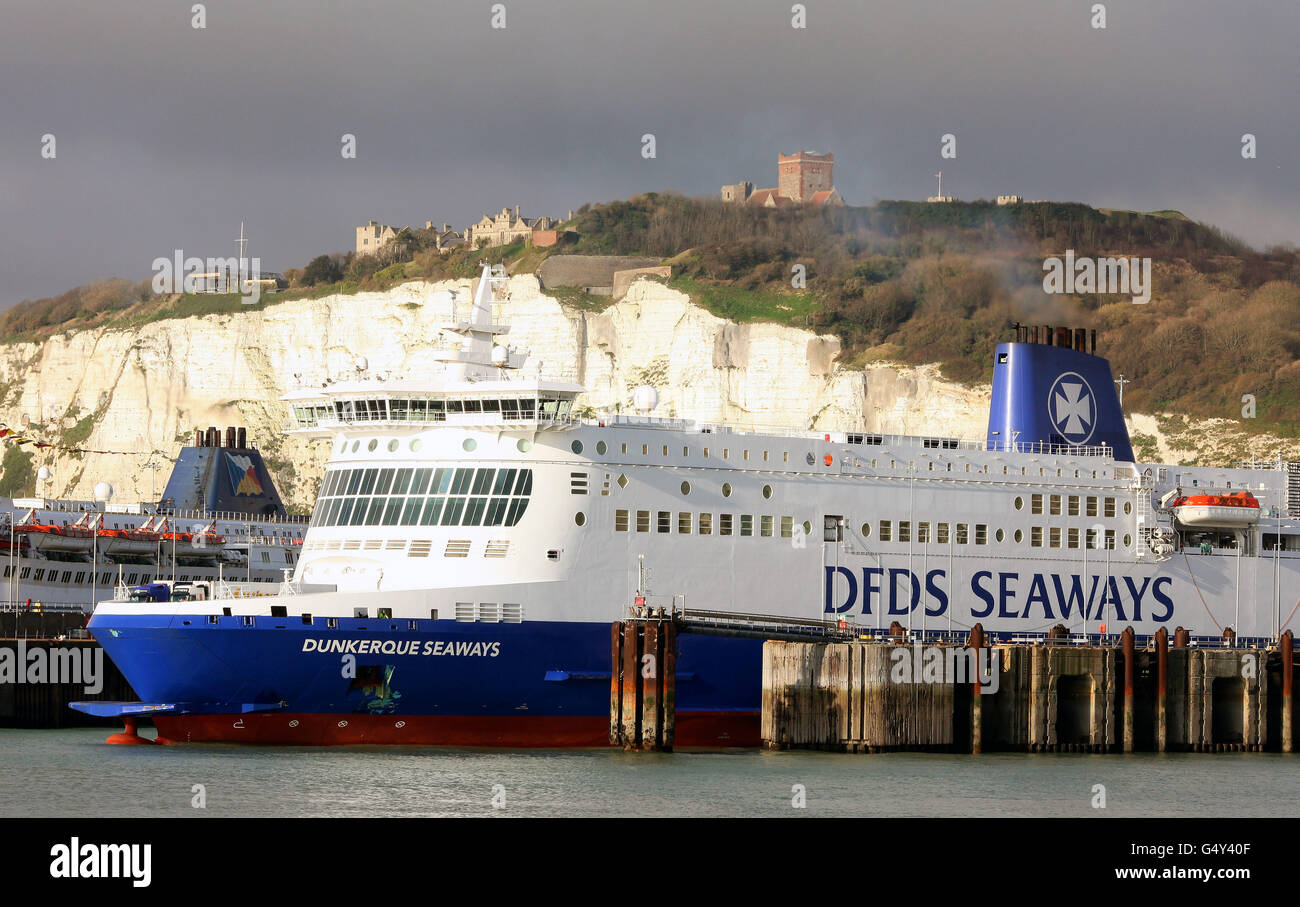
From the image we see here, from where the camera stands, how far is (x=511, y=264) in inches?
4402

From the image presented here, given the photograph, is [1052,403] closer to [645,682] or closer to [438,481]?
[645,682]

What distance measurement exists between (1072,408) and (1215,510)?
12.9ft

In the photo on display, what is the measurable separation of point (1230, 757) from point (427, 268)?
262ft

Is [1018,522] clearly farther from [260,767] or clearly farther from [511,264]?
[511,264]

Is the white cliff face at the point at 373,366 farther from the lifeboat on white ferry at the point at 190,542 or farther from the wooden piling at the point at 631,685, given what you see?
the wooden piling at the point at 631,685

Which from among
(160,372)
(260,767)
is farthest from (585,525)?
(160,372)

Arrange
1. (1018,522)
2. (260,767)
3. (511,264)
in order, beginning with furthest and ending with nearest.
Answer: (511,264) < (1018,522) < (260,767)

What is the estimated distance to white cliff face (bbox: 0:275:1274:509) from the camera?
9012 cm

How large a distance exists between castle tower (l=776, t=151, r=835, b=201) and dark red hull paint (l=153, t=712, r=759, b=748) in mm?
89181

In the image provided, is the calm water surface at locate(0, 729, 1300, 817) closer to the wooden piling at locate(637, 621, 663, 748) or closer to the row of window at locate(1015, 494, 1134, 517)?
the wooden piling at locate(637, 621, 663, 748)

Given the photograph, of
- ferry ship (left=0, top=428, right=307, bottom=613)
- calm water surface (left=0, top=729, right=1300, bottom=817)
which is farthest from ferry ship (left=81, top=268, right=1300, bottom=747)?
ferry ship (left=0, top=428, right=307, bottom=613)

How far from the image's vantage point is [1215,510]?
42500mm

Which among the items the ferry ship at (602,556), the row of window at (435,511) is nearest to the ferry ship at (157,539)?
the row of window at (435,511)

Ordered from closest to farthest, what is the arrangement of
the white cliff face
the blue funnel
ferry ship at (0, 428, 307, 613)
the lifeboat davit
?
the lifeboat davit, the blue funnel, ferry ship at (0, 428, 307, 613), the white cliff face
